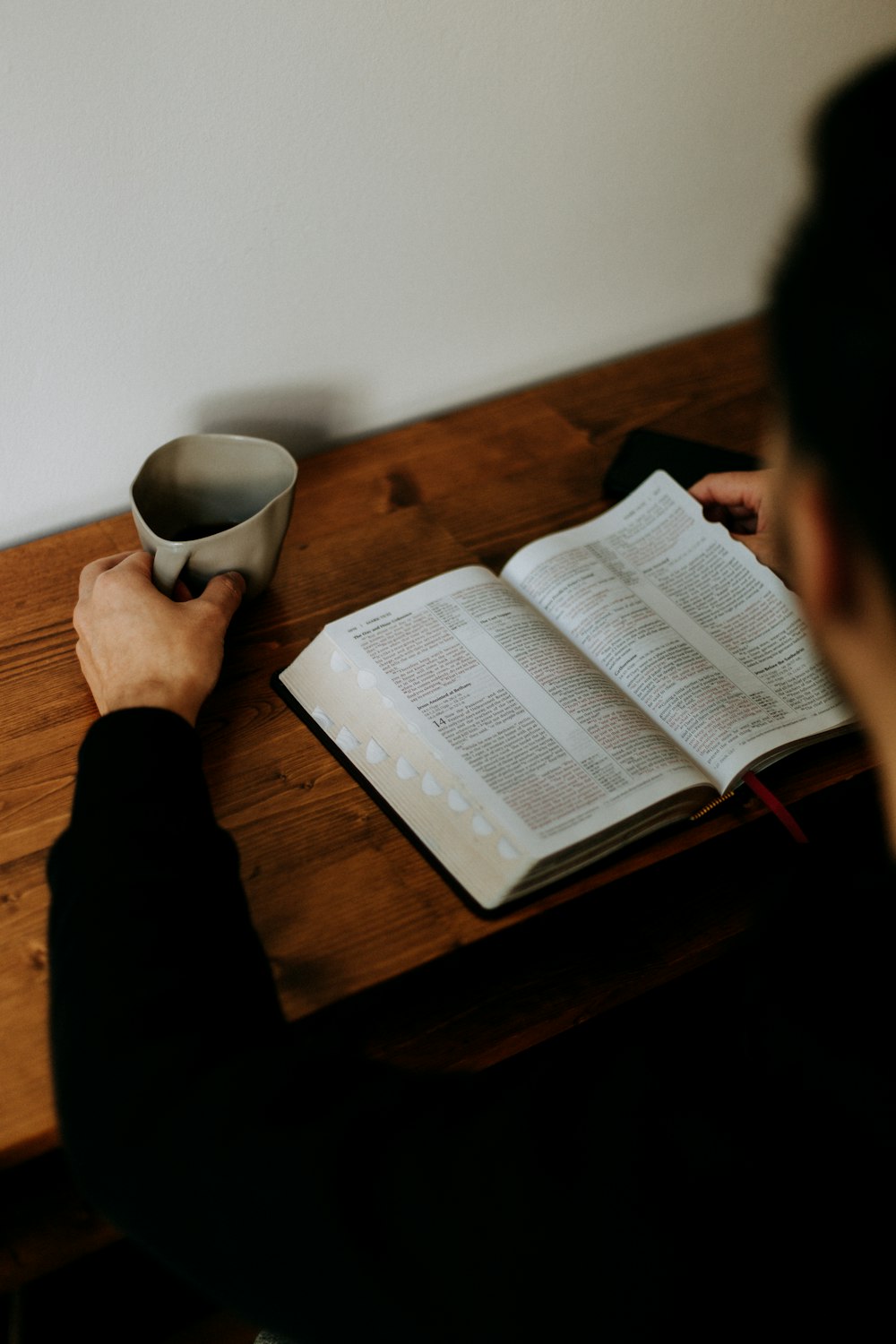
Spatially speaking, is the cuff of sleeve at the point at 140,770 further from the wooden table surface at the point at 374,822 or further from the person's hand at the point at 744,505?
the person's hand at the point at 744,505

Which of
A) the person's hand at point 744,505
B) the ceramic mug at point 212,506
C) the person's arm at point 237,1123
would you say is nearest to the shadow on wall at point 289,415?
the ceramic mug at point 212,506

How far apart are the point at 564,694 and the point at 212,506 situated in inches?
13.8

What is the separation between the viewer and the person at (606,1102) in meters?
0.38

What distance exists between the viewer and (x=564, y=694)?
31.4 inches

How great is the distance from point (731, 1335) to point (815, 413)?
0.36 metres

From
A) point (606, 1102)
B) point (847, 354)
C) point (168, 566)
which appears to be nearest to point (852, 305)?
point (847, 354)

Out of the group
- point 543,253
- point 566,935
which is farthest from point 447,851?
point 543,253

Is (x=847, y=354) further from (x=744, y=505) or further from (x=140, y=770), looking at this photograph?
(x=744, y=505)

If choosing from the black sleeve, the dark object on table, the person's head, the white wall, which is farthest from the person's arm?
the dark object on table

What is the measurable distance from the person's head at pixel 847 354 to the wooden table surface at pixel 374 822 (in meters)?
0.37

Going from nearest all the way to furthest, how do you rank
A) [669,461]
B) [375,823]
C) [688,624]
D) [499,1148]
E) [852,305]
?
1. [852,305]
2. [499,1148]
3. [375,823]
4. [688,624]
5. [669,461]

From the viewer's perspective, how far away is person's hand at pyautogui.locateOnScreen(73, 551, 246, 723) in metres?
0.74

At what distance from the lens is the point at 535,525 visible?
1.02m

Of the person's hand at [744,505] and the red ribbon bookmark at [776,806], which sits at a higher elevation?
the person's hand at [744,505]
